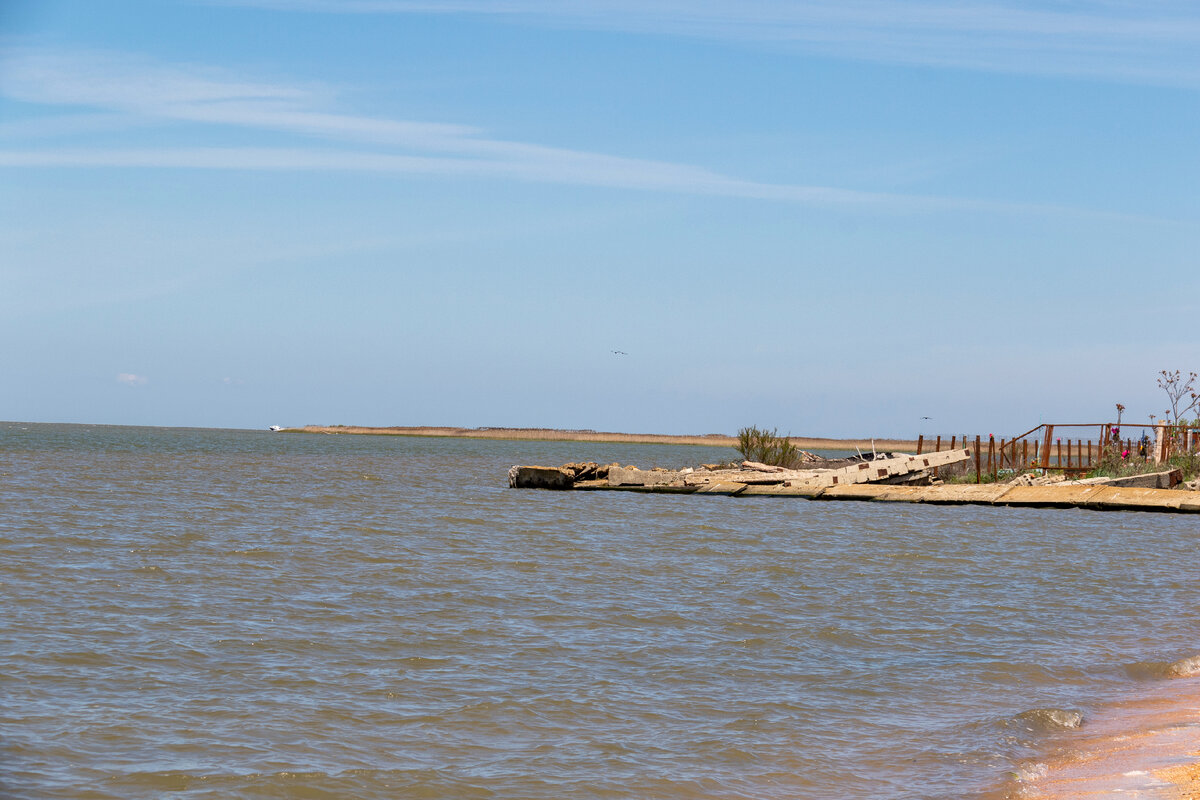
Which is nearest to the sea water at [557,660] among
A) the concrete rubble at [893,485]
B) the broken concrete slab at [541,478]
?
the concrete rubble at [893,485]

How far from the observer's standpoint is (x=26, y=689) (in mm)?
7879

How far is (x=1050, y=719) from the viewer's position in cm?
776

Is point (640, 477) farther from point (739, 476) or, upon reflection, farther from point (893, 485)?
point (893, 485)

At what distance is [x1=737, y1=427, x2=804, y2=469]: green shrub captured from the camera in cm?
4081

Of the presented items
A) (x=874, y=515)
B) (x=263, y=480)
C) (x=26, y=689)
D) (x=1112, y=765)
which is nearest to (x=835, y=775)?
(x=1112, y=765)

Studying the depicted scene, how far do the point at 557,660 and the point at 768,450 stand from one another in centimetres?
3239

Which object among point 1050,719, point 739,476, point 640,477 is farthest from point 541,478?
point 1050,719

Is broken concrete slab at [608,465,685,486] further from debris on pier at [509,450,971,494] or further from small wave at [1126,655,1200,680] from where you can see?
small wave at [1126,655,1200,680]

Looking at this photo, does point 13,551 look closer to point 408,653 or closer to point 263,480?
point 408,653

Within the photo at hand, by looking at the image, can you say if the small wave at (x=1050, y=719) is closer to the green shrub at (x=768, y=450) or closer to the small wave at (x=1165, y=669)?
the small wave at (x=1165, y=669)

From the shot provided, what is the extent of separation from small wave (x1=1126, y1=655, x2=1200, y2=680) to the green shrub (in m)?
30.0

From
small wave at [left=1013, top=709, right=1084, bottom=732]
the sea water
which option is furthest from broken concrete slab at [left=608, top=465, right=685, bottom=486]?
small wave at [left=1013, top=709, right=1084, bottom=732]

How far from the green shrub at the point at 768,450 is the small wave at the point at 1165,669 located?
98.6ft

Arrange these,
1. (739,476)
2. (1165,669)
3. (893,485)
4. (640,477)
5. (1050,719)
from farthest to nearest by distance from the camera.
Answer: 1. (640,477)
2. (739,476)
3. (893,485)
4. (1165,669)
5. (1050,719)
